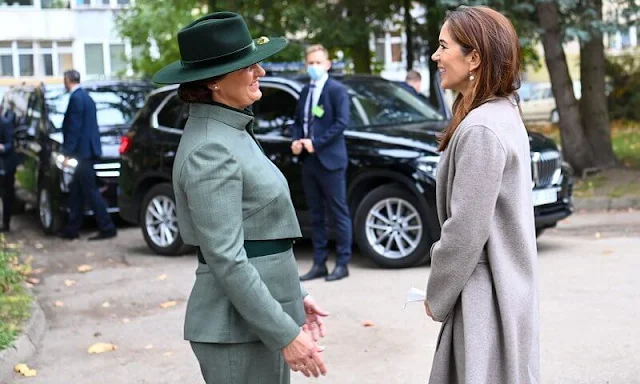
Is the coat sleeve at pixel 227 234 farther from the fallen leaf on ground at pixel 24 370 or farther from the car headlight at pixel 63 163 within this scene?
the car headlight at pixel 63 163

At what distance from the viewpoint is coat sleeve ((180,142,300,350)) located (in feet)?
10.9

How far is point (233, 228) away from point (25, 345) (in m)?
4.78

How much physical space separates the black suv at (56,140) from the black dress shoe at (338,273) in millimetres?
4534

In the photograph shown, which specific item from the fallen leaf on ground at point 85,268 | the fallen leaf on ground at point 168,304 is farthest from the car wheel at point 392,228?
the fallen leaf on ground at point 85,268

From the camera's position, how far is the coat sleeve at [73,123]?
44.2 ft

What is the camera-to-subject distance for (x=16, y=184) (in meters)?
16.9

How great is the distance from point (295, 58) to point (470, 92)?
1728cm

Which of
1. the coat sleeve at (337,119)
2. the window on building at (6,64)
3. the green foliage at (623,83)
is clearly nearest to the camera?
the coat sleeve at (337,119)

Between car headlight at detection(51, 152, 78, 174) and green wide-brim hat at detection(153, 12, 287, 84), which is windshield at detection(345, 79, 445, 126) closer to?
car headlight at detection(51, 152, 78, 174)

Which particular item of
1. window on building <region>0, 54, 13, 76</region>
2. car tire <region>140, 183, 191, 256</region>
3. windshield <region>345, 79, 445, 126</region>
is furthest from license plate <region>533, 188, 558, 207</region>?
window on building <region>0, 54, 13, 76</region>

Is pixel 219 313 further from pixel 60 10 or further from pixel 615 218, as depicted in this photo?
pixel 60 10

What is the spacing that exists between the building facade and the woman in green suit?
186ft

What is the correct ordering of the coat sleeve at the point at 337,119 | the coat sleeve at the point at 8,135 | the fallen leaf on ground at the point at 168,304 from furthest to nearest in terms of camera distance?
the coat sleeve at the point at 8,135 → the coat sleeve at the point at 337,119 → the fallen leaf on ground at the point at 168,304

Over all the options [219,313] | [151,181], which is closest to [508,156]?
[219,313]
